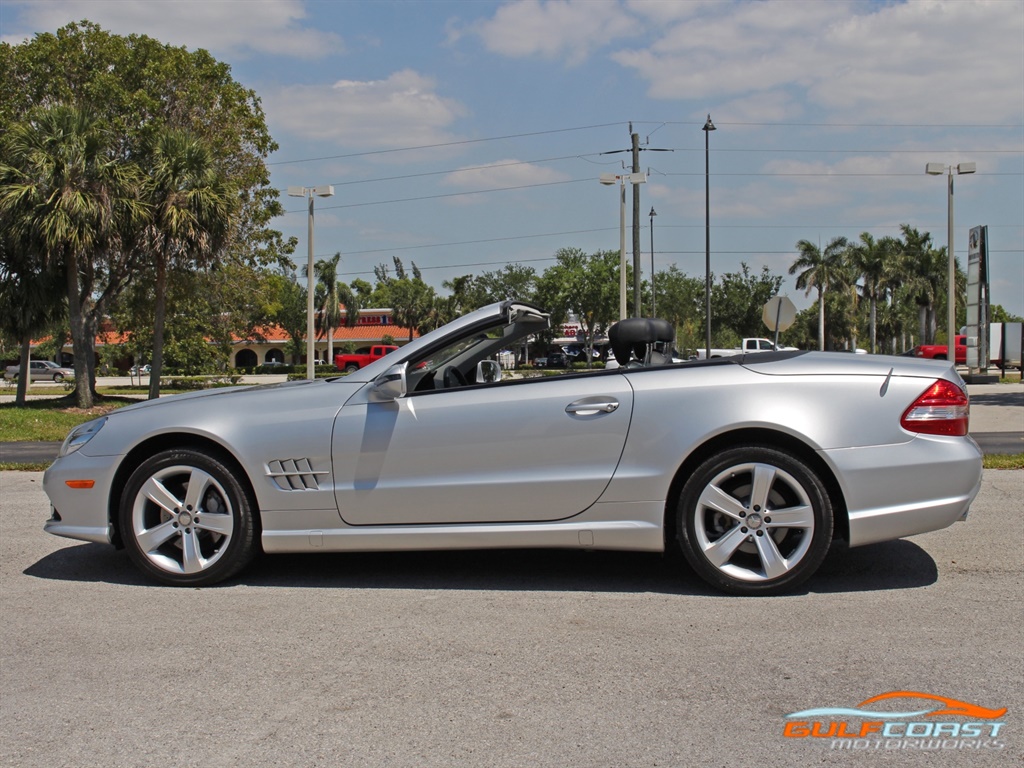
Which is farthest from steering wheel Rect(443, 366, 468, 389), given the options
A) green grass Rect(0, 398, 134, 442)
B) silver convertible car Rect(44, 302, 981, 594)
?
green grass Rect(0, 398, 134, 442)

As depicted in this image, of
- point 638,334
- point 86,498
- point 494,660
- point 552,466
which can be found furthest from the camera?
point 638,334

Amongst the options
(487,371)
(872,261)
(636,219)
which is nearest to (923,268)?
(872,261)

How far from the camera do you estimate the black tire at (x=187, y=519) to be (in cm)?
474

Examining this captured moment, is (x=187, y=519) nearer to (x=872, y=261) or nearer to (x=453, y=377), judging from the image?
(x=453, y=377)

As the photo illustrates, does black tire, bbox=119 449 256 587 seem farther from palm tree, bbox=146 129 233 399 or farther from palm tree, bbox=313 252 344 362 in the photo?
palm tree, bbox=313 252 344 362

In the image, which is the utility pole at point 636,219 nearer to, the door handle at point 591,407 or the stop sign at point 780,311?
the stop sign at point 780,311

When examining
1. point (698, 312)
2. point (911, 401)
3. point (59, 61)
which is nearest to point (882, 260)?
point (698, 312)

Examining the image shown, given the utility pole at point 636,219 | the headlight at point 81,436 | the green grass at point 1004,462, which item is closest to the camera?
the headlight at point 81,436

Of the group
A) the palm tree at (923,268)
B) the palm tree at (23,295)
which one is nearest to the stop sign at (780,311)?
the palm tree at (23,295)

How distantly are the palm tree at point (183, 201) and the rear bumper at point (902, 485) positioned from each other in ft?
69.2

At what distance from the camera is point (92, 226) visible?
70.0ft

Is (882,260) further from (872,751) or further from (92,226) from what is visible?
(872,751)

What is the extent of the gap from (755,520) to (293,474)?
7.31 feet

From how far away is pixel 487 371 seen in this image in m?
5.66
